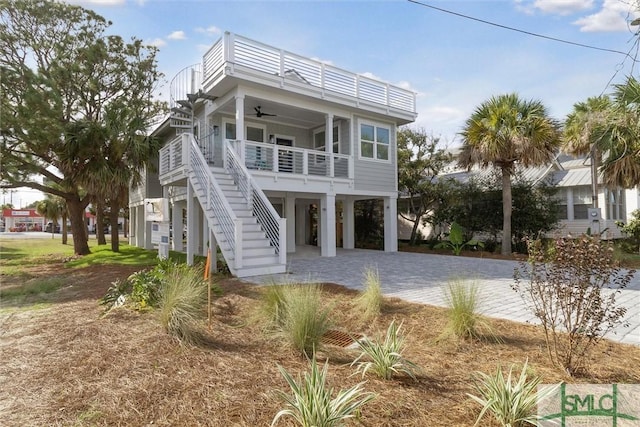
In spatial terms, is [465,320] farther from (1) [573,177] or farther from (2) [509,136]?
(1) [573,177]

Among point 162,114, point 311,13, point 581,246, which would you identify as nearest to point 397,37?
point 311,13

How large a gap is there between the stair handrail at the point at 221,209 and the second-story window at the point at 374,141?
23.2ft

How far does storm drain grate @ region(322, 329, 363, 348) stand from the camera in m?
4.40

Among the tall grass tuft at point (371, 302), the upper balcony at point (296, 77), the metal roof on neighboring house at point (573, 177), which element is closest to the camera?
the tall grass tuft at point (371, 302)

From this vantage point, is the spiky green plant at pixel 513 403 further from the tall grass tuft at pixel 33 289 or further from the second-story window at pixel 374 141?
the second-story window at pixel 374 141

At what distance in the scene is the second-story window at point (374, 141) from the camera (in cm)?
1568

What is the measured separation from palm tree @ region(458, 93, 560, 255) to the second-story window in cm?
336

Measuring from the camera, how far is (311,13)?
26.5ft

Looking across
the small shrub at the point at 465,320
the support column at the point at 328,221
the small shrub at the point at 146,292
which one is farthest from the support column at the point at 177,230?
the small shrub at the point at 465,320

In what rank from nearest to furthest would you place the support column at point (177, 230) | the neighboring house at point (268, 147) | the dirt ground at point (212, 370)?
the dirt ground at point (212, 370) → the neighboring house at point (268, 147) → the support column at point (177, 230)

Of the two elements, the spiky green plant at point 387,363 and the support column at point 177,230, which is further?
the support column at point 177,230

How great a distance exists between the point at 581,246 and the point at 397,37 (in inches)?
274

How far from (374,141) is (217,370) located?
13.7 metres

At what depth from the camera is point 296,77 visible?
13.3 meters
